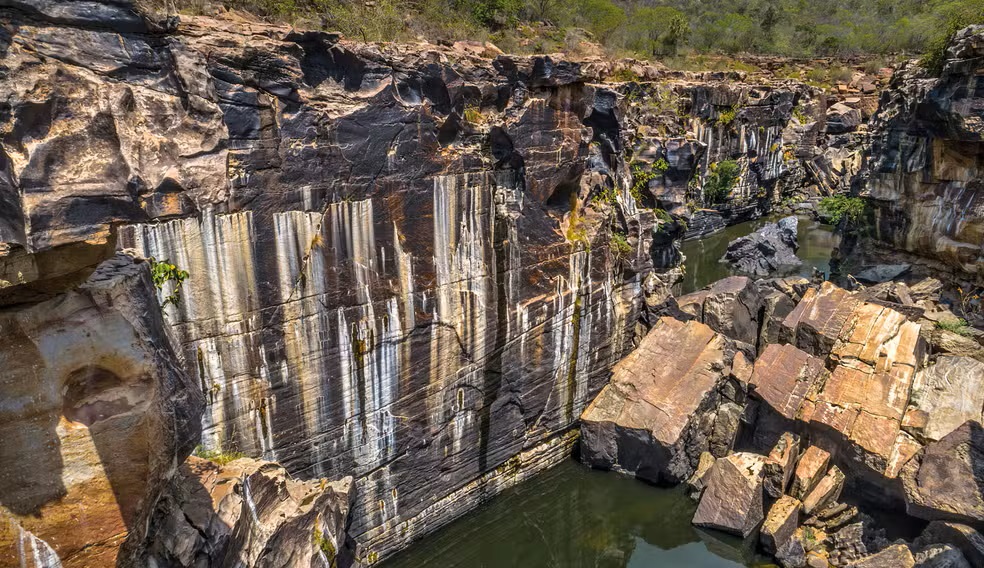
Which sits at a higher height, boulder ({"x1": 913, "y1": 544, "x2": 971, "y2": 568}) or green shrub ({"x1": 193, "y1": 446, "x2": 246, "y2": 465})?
green shrub ({"x1": 193, "y1": 446, "x2": 246, "y2": 465})

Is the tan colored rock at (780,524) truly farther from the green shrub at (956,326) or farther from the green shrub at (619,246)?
the green shrub at (956,326)

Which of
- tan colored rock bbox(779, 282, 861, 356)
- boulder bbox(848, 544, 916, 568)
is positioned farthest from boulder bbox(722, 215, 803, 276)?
boulder bbox(848, 544, 916, 568)

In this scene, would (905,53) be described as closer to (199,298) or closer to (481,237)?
(481,237)

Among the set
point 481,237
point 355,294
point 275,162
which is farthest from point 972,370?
point 275,162

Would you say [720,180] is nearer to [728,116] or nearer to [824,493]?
[728,116]

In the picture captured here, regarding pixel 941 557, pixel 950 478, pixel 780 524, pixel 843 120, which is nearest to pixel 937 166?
pixel 950 478

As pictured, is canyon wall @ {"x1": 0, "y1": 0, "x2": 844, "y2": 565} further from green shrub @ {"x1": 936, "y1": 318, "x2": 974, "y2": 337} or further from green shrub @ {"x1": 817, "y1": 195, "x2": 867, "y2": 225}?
green shrub @ {"x1": 817, "y1": 195, "x2": 867, "y2": 225}

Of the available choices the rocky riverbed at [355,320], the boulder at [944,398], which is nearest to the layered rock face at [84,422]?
the rocky riverbed at [355,320]
